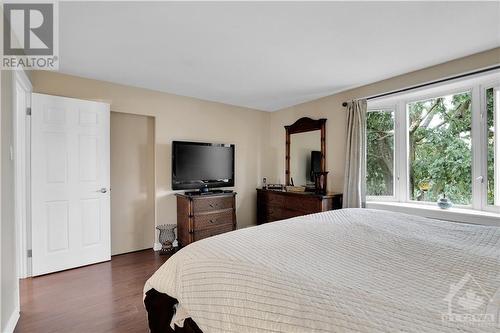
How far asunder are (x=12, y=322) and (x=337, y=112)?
4135 millimetres

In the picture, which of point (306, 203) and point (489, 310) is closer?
→ point (489, 310)

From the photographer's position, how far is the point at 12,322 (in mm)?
1847

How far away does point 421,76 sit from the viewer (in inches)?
113

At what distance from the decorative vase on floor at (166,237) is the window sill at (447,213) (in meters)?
2.82

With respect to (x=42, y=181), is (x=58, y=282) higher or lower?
lower

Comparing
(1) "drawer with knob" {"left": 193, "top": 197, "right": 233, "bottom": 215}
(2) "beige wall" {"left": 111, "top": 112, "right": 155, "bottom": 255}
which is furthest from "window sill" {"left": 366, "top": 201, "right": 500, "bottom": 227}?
(2) "beige wall" {"left": 111, "top": 112, "right": 155, "bottom": 255}

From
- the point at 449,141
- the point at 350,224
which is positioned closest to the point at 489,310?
the point at 350,224

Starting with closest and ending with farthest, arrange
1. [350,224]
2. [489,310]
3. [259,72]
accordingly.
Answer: [489,310] < [350,224] < [259,72]

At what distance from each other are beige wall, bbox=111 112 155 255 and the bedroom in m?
0.03

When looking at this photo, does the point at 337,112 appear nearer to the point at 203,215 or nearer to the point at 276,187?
the point at 276,187

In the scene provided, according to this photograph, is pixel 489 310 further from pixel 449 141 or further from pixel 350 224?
pixel 449 141

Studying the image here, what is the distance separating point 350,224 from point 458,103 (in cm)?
223

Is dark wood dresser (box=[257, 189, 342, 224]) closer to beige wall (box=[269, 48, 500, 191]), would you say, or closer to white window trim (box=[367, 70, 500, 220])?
beige wall (box=[269, 48, 500, 191])

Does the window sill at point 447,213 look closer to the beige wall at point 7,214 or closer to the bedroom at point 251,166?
the bedroom at point 251,166
